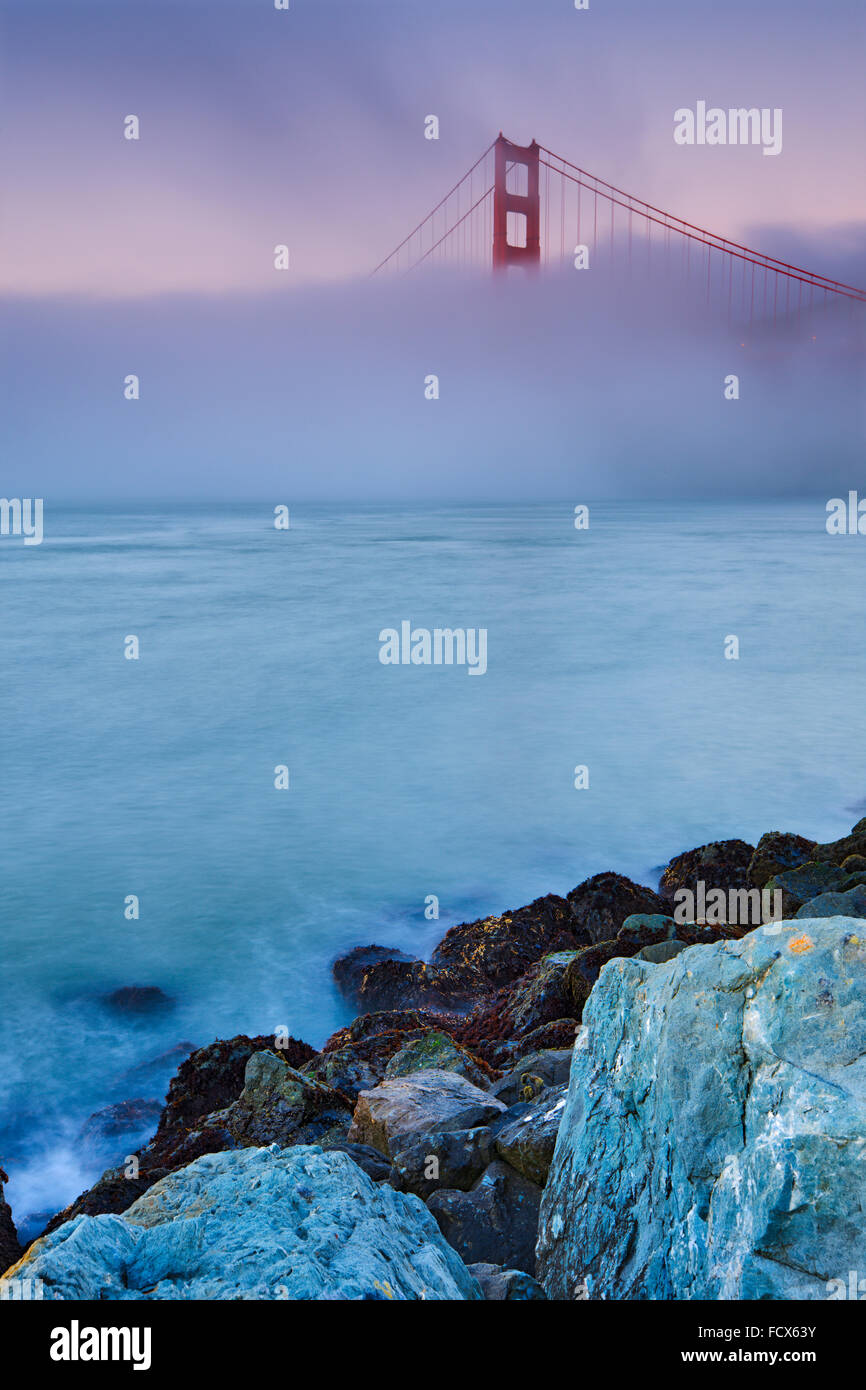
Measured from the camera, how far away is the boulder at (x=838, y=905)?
5922 millimetres

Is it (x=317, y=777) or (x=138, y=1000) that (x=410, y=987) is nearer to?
(x=138, y=1000)

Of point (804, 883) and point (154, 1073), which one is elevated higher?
point (804, 883)

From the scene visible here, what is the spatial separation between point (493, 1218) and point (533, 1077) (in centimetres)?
107

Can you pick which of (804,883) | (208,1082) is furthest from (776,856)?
(208,1082)

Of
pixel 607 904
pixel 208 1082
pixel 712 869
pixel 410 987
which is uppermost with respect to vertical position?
pixel 712 869

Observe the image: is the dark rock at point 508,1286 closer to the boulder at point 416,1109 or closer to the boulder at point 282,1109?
the boulder at point 416,1109

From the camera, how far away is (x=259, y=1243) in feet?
7.73

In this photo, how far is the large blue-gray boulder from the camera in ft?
7.95

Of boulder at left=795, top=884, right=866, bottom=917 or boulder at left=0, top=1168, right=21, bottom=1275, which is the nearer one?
boulder at left=0, top=1168, right=21, bottom=1275

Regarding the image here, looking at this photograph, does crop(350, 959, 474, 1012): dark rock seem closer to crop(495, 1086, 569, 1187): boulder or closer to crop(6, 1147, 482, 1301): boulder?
crop(495, 1086, 569, 1187): boulder

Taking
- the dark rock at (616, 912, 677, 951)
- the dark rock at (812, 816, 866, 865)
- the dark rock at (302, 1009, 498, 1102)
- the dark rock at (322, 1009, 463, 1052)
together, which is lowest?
the dark rock at (322, 1009, 463, 1052)

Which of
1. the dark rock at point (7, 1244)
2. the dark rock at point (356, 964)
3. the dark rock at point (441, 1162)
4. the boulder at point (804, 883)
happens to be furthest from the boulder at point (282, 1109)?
the boulder at point (804, 883)

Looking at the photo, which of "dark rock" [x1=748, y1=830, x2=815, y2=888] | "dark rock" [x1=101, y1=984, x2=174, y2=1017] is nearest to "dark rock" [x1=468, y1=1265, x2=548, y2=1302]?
"dark rock" [x1=101, y1=984, x2=174, y2=1017]

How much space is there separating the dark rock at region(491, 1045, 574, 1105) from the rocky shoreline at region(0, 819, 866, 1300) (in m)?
0.01
